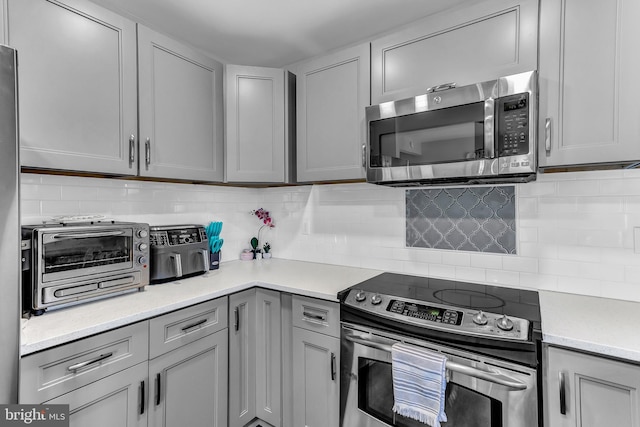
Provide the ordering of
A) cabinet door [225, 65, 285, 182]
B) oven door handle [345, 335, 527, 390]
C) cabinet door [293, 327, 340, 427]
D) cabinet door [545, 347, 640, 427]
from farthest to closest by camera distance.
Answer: cabinet door [225, 65, 285, 182] → cabinet door [293, 327, 340, 427] → oven door handle [345, 335, 527, 390] → cabinet door [545, 347, 640, 427]

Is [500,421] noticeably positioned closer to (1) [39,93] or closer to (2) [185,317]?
(2) [185,317]

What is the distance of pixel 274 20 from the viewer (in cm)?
187

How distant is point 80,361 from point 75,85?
115cm

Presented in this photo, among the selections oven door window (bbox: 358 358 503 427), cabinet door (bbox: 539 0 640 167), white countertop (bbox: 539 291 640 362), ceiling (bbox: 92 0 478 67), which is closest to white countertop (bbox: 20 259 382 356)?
oven door window (bbox: 358 358 503 427)

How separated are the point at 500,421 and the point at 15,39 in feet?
7.69

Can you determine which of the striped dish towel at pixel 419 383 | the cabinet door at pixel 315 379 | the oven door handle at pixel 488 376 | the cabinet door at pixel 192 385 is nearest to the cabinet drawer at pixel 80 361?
the cabinet door at pixel 192 385

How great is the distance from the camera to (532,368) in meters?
1.13

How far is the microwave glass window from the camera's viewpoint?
4.33 ft

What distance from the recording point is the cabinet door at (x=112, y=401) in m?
1.15

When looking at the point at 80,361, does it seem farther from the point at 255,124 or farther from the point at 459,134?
the point at 459,134

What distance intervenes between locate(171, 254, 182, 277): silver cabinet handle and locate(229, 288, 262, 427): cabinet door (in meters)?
0.36

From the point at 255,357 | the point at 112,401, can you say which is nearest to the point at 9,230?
the point at 112,401

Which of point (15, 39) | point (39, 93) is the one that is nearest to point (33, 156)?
point (39, 93)

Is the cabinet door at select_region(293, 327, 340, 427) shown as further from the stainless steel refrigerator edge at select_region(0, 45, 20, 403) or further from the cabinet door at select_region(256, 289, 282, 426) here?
the stainless steel refrigerator edge at select_region(0, 45, 20, 403)
